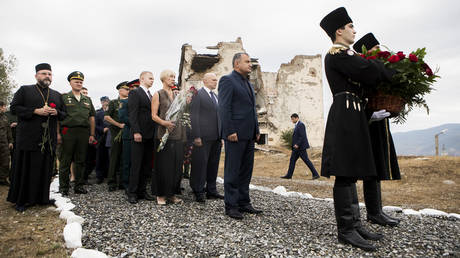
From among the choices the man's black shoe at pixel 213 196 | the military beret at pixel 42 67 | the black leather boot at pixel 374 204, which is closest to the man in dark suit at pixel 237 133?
the man's black shoe at pixel 213 196

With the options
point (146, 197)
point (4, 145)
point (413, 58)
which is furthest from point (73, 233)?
point (4, 145)

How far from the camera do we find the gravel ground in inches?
102

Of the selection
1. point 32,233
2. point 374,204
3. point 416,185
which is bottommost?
point 416,185

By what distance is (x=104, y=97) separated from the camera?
863 centimetres

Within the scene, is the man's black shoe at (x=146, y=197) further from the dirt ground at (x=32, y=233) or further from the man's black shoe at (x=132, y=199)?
the dirt ground at (x=32, y=233)

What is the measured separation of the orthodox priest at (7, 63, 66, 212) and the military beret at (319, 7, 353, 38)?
400 cm

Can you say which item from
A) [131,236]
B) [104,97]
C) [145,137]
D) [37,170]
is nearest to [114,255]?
[131,236]

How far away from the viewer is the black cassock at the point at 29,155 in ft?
14.2

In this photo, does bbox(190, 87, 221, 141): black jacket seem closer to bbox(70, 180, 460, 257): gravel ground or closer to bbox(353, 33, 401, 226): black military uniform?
bbox(70, 180, 460, 257): gravel ground

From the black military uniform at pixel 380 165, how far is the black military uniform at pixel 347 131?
331mm

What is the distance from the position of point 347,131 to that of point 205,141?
291cm

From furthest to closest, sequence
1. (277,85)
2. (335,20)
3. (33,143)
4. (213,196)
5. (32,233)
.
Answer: (277,85) → (213,196) → (33,143) → (32,233) → (335,20)

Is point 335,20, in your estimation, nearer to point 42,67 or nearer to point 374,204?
point 374,204

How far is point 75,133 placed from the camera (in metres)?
5.37
